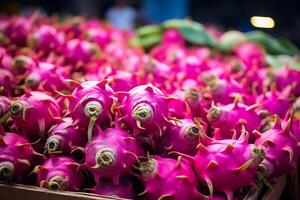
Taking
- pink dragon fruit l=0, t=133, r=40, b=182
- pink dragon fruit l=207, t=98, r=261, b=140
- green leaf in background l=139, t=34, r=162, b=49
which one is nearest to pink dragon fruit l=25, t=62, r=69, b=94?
pink dragon fruit l=0, t=133, r=40, b=182

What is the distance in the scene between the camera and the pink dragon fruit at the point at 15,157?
1186 millimetres

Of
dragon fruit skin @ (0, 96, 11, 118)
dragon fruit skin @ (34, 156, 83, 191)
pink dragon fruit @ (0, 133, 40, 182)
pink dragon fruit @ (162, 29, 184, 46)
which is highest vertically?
pink dragon fruit @ (162, 29, 184, 46)

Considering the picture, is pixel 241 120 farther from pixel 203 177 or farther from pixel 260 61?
pixel 260 61

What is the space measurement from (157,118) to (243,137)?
25 centimetres

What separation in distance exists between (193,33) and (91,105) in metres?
1.84

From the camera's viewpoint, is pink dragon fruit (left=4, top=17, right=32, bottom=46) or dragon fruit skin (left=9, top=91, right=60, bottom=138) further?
pink dragon fruit (left=4, top=17, right=32, bottom=46)

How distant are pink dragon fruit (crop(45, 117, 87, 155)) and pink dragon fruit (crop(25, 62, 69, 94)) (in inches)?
15.5

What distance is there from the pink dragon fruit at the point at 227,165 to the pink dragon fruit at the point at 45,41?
1234 millimetres

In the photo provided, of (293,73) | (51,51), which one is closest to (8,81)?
(51,51)

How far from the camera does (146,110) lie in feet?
3.72

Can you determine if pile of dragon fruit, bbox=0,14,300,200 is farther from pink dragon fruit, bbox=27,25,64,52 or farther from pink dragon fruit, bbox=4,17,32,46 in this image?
pink dragon fruit, bbox=4,17,32,46

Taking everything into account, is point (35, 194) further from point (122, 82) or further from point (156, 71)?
point (156, 71)

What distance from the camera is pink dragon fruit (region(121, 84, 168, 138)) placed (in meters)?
1.13

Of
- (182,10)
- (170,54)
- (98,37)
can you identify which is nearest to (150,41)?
(98,37)
